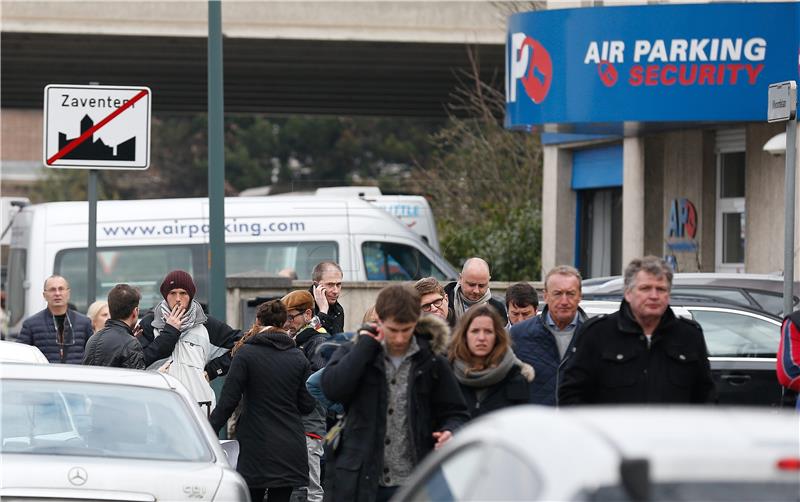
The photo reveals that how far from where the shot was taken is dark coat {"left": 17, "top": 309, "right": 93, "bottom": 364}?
44.5 feet

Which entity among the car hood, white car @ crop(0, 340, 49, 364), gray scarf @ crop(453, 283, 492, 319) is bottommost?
the car hood

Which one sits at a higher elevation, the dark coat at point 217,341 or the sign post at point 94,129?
the sign post at point 94,129

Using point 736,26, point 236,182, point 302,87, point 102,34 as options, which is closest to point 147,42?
point 102,34

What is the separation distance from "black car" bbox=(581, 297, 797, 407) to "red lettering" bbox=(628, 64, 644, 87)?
731 centimetres

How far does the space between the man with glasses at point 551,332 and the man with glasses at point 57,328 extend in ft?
21.6

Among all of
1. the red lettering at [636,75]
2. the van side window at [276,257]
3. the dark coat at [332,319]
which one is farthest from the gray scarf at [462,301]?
the red lettering at [636,75]

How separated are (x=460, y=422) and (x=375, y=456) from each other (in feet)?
1.37

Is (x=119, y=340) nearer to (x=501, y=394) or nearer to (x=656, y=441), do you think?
(x=501, y=394)

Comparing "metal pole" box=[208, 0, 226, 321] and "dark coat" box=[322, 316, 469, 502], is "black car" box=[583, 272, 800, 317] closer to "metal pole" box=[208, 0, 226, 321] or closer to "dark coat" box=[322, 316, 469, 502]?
"metal pole" box=[208, 0, 226, 321]

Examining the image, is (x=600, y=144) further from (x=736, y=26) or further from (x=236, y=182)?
(x=236, y=182)

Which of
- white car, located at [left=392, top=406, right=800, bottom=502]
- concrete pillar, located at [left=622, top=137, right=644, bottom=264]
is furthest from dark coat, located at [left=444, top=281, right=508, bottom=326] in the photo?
concrete pillar, located at [left=622, top=137, right=644, bottom=264]

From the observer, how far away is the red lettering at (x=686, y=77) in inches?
733

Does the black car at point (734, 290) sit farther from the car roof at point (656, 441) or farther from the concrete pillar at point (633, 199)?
the car roof at point (656, 441)

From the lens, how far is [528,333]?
26.3 feet
